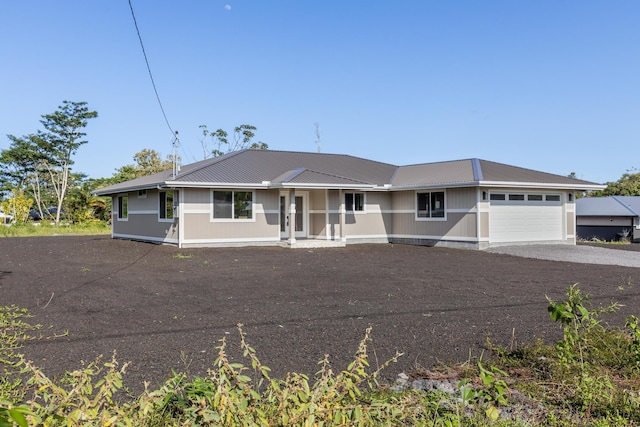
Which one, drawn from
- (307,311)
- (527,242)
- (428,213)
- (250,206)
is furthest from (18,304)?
(527,242)

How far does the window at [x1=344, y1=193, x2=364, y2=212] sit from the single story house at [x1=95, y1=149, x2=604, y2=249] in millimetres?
44

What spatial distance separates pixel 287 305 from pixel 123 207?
1830cm

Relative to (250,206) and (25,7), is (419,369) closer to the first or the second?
(25,7)

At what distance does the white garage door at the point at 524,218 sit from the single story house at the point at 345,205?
0.04m

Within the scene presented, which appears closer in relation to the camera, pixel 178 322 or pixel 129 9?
pixel 178 322

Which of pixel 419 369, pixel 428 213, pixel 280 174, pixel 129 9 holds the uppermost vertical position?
pixel 129 9

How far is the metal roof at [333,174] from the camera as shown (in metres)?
17.9

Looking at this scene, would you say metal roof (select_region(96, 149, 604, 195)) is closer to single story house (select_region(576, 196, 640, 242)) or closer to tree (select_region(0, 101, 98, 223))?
single story house (select_region(576, 196, 640, 242))

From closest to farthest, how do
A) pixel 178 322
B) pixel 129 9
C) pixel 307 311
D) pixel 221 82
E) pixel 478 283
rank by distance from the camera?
1. pixel 178 322
2. pixel 307 311
3. pixel 478 283
4. pixel 129 9
5. pixel 221 82

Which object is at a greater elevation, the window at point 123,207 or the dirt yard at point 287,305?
the window at point 123,207

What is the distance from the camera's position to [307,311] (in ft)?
22.4

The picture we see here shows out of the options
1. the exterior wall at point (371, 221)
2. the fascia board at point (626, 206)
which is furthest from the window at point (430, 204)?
the fascia board at point (626, 206)

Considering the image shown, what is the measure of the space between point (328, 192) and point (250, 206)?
334cm

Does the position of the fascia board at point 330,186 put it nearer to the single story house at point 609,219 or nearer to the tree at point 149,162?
the single story house at point 609,219
